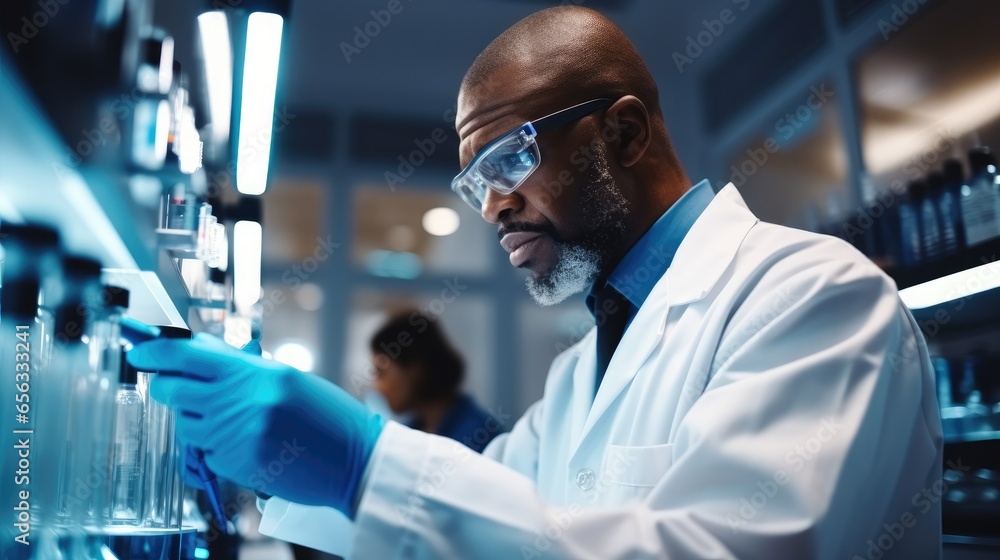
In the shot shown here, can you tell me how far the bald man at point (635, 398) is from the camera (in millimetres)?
→ 892

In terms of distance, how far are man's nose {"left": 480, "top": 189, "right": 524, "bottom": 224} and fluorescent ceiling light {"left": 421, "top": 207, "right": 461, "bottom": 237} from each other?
4.43 meters

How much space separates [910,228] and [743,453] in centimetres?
174

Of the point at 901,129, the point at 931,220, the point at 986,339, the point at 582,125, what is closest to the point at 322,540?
the point at 582,125

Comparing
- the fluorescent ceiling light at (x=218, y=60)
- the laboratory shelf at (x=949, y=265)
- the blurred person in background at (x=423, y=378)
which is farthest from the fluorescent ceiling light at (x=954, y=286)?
the blurred person in background at (x=423, y=378)

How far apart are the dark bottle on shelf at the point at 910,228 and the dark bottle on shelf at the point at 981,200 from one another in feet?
0.68

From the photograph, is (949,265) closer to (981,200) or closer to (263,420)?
(981,200)

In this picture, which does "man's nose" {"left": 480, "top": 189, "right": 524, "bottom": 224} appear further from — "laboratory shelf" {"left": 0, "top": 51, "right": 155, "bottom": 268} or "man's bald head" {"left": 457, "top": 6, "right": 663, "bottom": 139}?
"laboratory shelf" {"left": 0, "top": 51, "right": 155, "bottom": 268}

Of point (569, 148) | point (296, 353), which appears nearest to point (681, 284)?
point (569, 148)

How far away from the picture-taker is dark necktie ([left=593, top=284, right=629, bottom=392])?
5.54 ft

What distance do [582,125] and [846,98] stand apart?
2.42 metres

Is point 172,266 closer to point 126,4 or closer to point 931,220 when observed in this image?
point 126,4

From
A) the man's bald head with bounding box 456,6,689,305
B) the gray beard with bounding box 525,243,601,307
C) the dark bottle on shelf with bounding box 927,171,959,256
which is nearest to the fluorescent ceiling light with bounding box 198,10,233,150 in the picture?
the man's bald head with bounding box 456,6,689,305

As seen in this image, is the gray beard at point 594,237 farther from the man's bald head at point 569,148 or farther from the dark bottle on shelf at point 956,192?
the dark bottle on shelf at point 956,192

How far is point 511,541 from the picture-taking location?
880 millimetres
